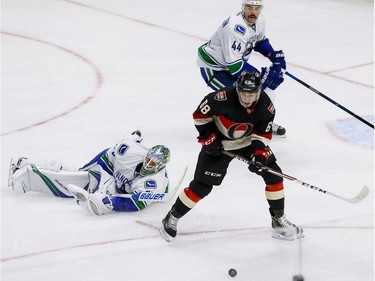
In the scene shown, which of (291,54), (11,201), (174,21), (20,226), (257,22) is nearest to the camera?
(20,226)

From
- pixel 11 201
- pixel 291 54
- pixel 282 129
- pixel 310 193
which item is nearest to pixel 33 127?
pixel 11 201

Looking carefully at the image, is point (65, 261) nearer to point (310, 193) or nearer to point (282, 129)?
point (310, 193)

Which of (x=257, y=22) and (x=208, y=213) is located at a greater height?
(x=257, y=22)

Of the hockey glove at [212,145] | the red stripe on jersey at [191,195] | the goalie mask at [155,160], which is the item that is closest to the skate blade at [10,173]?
the goalie mask at [155,160]

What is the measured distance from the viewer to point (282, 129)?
6.83 meters

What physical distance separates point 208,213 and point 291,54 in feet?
12.0

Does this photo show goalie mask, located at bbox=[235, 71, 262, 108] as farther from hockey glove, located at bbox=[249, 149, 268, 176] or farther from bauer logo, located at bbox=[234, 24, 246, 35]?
bauer logo, located at bbox=[234, 24, 246, 35]

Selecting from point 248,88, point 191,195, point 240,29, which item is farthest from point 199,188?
point 240,29

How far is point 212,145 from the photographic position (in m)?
4.89

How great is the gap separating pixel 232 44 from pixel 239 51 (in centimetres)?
7

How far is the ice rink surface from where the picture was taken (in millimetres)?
4934

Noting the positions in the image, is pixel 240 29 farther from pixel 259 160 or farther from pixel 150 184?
pixel 259 160

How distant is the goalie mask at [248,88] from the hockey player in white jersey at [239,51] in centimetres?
124

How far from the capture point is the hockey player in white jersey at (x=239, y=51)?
20.2ft
